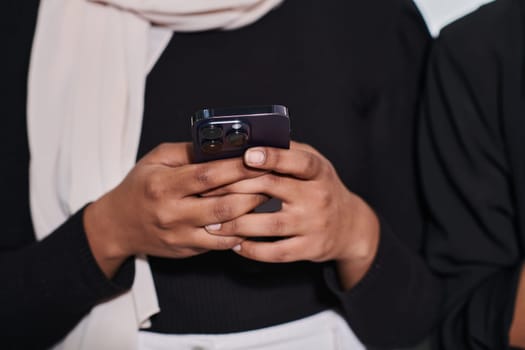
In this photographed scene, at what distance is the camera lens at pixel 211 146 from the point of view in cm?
53

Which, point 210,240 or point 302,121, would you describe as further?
point 302,121

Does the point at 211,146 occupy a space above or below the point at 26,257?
above

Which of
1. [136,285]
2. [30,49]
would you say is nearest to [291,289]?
[136,285]

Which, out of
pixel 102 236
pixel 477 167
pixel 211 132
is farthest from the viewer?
pixel 477 167

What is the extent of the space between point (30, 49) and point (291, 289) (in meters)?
0.41

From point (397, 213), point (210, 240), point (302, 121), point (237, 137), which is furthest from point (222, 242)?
point (397, 213)

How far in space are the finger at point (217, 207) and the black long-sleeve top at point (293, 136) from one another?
154 millimetres

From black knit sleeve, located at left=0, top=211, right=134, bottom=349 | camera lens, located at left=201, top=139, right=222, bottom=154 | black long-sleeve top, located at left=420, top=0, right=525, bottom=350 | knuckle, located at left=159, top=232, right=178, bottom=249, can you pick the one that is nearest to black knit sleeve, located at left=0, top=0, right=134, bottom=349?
black knit sleeve, located at left=0, top=211, right=134, bottom=349

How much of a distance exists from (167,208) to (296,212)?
0.12 metres

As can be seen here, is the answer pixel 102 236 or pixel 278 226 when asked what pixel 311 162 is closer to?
pixel 278 226

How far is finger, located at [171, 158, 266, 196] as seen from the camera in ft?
1.80

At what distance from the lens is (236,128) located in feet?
1.73

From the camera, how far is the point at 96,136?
0.72 meters

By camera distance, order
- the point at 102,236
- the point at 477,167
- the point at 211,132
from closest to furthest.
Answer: the point at 211,132 < the point at 102,236 < the point at 477,167
